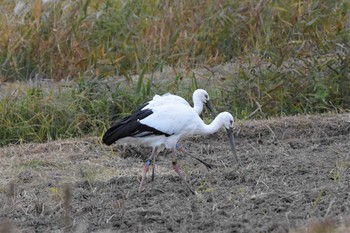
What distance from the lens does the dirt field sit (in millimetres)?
5734

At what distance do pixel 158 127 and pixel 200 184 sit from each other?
506mm

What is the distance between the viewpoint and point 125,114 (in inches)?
349

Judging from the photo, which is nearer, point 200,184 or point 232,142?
point 200,184

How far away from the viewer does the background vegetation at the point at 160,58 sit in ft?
29.4

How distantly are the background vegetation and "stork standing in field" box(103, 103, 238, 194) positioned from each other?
1785 millimetres

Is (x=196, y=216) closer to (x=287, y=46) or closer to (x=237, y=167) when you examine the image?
(x=237, y=167)

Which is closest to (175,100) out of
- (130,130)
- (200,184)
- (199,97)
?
(199,97)

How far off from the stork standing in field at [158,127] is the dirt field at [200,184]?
1.05 ft

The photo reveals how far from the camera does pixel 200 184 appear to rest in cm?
684

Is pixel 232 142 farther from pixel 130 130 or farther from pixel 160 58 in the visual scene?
pixel 160 58

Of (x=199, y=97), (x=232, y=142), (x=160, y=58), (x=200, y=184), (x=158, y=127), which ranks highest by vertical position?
(x=158, y=127)

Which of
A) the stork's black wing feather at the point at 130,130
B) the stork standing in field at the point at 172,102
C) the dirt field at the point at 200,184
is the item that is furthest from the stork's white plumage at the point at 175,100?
the dirt field at the point at 200,184

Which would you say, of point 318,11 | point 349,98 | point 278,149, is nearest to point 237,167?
point 278,149

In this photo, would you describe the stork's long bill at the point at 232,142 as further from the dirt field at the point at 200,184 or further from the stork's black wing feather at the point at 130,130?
the stork's black wing feather at the point at 130,130
